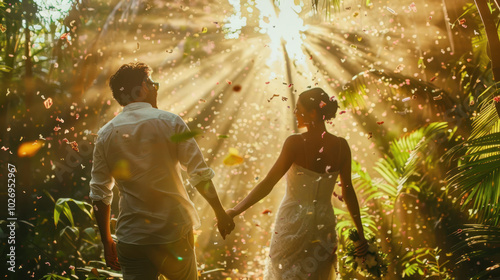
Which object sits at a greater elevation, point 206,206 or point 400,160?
point 400,160

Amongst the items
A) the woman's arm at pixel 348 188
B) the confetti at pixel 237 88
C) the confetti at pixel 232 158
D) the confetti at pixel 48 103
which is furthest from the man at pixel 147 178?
the confetti at pixel 237 88

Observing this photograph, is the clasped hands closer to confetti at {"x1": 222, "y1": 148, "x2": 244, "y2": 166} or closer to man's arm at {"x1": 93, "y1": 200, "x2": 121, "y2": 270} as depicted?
man's arm at {"x1": 93, "y1": 200, "x2": 121, "y2": 270}

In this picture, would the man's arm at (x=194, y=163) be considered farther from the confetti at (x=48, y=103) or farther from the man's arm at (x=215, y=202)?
the confetti at (x=48, y=103)

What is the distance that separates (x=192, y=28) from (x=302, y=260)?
8.77m

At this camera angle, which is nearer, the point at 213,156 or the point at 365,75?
the point at 365,75

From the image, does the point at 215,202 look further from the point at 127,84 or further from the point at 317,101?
the point at 317,101

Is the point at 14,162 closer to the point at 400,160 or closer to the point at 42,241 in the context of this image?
the point at 42,241

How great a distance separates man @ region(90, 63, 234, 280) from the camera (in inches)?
95.9

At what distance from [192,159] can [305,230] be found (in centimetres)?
103

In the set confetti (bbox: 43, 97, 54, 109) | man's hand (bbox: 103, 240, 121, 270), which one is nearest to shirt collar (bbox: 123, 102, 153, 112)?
man's hand (bbox: 103, 240, 121, 270)

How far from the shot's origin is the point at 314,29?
10641 mm

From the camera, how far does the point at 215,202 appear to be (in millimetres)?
2672

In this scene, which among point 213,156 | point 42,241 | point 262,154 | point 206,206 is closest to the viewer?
point 42,241

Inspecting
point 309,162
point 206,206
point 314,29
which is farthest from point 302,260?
point 314,29
